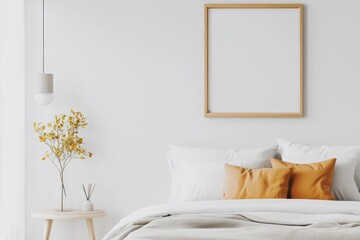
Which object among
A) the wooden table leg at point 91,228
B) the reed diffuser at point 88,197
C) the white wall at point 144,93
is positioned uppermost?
the white wall at point 144,93

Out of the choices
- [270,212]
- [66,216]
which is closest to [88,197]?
[66,216]

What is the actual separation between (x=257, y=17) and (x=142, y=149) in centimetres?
127

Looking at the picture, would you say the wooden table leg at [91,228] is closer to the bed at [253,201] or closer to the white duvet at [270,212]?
the bed at [253,201]

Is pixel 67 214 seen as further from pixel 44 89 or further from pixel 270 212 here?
pixel 270 212

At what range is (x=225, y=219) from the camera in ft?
11.8

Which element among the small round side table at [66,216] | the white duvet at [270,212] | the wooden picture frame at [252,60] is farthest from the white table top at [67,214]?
the wooden picture frame at [252,60]

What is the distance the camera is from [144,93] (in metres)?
5.40

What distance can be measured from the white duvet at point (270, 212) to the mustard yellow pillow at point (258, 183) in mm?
217

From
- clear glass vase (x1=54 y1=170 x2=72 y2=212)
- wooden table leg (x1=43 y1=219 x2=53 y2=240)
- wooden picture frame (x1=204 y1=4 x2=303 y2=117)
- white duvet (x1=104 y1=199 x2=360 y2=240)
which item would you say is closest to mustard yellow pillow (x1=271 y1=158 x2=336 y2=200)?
white duvet (x1=104 y1=199 x2=360 y2=240)

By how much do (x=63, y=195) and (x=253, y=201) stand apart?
5.22ft

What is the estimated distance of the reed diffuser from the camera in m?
5.23

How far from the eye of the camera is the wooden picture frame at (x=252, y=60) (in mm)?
5375

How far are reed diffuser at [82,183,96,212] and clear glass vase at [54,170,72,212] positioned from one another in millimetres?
114

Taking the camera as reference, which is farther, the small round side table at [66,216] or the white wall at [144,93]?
the white wall at [144,93]
